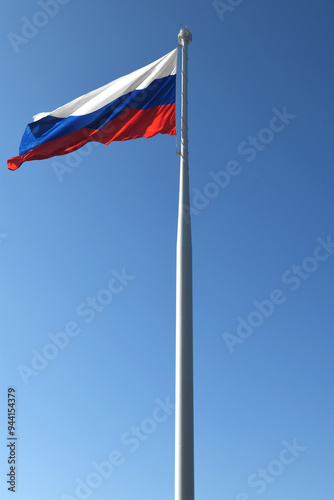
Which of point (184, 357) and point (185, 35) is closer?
point (184, 357)

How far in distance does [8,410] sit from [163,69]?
19.8 metres

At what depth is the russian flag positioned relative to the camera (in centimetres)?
2144

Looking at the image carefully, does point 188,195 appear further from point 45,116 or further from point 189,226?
point 45,116

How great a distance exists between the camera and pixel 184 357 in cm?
1542

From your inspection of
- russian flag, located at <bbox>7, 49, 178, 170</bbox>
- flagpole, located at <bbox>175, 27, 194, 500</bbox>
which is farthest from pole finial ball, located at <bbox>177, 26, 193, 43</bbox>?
flagpole, located at <bbox>175, 27, 194, 500</bbox>

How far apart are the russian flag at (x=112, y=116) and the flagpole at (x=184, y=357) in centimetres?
318

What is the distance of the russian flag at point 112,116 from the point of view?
844 inches

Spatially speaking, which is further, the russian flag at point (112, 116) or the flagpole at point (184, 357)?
the russian flag at point (112, 116)

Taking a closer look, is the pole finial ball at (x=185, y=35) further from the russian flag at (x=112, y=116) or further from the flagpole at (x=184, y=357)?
the flagpole at (x=184, y=357)

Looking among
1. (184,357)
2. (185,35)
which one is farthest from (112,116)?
(184,357)

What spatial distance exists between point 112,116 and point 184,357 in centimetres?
1088

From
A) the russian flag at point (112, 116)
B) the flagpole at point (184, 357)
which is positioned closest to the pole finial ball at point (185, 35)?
the russian flag at point (112, 116)

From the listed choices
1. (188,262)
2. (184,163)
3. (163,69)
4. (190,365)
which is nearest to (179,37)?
(163,69)

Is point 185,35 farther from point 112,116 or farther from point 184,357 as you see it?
point 184,357
